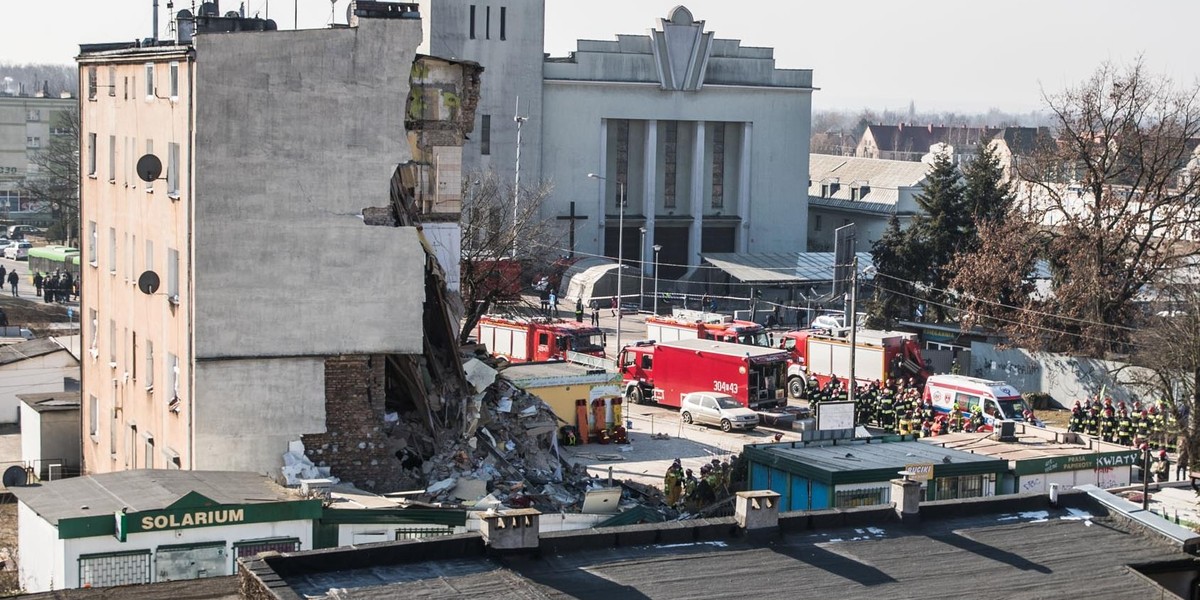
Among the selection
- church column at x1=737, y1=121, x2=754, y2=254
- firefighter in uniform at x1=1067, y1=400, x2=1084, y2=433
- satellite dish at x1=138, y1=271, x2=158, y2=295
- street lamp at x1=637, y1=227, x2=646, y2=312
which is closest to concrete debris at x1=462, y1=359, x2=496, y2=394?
satellite dish at x1=138, y1=271, x2=158, y2=295

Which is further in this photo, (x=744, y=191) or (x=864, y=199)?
(x=864, y=199)

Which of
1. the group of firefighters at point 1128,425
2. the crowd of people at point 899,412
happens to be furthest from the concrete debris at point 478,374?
the group of firefighters at point 1128,425

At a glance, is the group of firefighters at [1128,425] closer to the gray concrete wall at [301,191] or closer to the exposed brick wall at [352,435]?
the exposed brick wall at [352,435]

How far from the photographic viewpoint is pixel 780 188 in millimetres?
71500

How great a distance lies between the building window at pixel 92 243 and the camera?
94.5 feet

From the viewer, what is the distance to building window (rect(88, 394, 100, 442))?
28.5 metres

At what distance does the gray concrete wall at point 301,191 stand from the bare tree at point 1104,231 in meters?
25.5

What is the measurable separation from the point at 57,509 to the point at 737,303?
4490 centimetres

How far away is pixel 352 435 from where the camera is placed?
2270 cm

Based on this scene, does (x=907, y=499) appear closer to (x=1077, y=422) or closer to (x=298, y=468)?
(x=298, y=468)

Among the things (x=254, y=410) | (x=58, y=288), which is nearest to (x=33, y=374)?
(x=254, y=410)

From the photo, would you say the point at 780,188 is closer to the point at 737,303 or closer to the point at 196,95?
the point at 737,303

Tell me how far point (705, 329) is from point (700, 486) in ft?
57.0

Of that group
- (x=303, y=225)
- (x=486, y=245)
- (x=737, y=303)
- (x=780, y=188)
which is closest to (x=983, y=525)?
(x=303, y=225)
